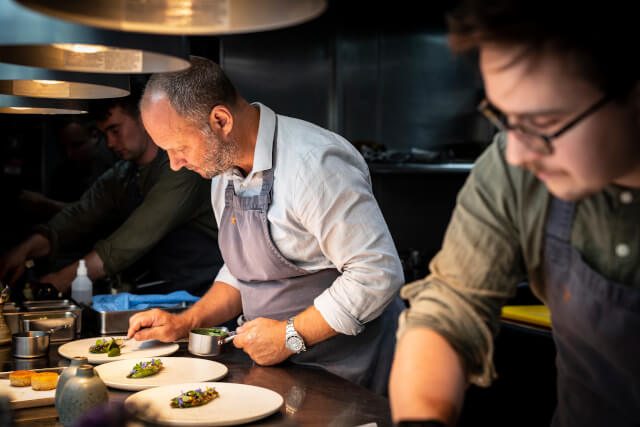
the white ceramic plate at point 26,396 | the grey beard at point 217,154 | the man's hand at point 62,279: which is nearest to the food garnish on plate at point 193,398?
the white ceramic plate at point 26,396

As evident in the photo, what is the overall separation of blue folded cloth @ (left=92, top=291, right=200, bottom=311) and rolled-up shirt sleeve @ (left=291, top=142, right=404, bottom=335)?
78cm

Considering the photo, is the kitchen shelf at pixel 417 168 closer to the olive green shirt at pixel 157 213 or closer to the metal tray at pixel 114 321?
the olive green shirt at pixel 157 213

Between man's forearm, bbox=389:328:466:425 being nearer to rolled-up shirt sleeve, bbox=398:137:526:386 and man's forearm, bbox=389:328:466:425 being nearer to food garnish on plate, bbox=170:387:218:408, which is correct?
rolled-up shirt sleeve, bbox=398:137:526:386

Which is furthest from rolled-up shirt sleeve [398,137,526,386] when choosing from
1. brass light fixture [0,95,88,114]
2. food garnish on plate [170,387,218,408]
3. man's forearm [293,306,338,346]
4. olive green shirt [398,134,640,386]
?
brass light fixture [0,95,88,114]

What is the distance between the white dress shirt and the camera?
1.92m

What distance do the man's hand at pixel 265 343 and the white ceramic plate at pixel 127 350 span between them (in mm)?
265

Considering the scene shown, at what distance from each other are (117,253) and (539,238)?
94.2 inches

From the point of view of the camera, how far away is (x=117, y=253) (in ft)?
10.3

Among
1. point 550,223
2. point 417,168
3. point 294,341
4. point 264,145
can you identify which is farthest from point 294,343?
point 417,168

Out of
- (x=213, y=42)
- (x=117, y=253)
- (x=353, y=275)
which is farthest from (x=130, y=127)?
(x=353, y=275)

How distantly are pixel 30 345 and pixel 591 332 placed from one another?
5.21 ft

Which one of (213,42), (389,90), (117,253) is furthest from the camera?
(389,90)

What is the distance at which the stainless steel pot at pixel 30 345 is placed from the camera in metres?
1.99

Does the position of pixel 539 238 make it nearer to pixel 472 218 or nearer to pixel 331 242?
pixel 472 218
